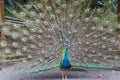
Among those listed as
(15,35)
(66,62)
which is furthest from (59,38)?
(15,35)

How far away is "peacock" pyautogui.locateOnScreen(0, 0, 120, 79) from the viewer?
5477 millimetres

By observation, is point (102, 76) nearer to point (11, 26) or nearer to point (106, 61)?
point (106, 61)

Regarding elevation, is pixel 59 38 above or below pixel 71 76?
above

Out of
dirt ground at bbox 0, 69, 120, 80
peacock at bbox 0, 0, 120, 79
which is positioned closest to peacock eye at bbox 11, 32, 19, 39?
peacock at bbox 0, 0, 120, 79

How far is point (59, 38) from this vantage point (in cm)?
563

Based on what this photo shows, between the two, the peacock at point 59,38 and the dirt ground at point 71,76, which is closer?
the peacock at point 59,38

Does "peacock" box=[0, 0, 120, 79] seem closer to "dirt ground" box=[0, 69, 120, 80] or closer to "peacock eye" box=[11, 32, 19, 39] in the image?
"peacock eye" box=[11, 32, 19, 39]

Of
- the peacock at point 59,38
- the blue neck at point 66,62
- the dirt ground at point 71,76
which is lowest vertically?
the dirt ground at point 71,76

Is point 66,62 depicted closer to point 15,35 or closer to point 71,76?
point 71,76

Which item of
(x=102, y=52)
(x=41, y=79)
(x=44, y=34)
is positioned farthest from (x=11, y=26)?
(x=102, y=52)

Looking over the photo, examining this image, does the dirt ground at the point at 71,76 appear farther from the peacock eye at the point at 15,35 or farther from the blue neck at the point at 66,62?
the peacock eye at the point at 15,35

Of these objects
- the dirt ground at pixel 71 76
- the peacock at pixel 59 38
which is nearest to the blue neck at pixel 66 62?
the peacock at pixel 59 38

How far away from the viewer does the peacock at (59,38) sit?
5.48m

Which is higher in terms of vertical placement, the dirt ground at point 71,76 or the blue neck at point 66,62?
the blue neck at point 66,62
